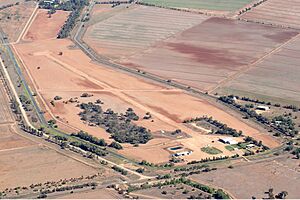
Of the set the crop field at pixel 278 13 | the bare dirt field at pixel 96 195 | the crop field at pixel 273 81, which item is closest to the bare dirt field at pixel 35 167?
the bare dirt field at pixel 96 195

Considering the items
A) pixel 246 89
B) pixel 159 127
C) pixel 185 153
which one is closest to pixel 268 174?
pixel 185 153

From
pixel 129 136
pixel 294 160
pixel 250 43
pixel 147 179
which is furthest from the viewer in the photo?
pixel 250 43

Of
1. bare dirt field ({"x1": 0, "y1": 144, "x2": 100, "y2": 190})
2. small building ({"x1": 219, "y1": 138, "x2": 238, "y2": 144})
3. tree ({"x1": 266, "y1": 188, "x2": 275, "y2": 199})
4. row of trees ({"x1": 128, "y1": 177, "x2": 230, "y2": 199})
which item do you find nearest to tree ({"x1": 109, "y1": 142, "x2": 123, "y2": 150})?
bare dirt field ({"x1": 0, "y1": 144, "x2": 100, "y2": 190})

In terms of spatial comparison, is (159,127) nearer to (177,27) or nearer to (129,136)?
(129,136)

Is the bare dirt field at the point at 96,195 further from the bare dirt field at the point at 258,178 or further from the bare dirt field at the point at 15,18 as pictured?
the bare dirt field at the point at 15,18

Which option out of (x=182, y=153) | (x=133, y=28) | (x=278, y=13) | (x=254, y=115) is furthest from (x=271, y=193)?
(x=278, y=13)
